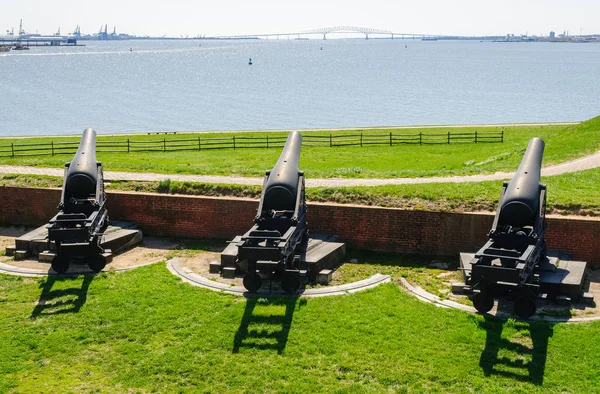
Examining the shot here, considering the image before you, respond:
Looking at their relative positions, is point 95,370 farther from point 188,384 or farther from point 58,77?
point 58,77

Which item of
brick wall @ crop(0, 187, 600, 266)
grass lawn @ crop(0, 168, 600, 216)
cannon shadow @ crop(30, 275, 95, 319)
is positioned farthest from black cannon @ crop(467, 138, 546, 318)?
cannon shadow @ crop(30, 275, 95, 319)

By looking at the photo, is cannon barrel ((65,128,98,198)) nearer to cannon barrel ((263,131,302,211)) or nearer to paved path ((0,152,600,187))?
paved path ((0,152,600,187))

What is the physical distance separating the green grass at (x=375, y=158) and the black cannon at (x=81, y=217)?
17.0 feet

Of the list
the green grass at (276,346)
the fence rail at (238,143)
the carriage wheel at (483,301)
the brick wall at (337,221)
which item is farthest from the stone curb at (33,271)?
the fence rail at (238,143)

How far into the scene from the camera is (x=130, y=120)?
204 ft

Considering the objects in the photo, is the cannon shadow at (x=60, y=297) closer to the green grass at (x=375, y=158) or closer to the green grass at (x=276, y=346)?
the green grass at (x=276, y=346)

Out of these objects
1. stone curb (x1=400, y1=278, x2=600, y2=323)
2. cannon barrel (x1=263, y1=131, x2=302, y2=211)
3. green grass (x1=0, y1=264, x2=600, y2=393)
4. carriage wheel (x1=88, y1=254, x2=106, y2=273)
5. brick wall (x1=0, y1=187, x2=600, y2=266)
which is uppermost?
cannon barrel (x1=263, y1=131, x2=302, y2=211)

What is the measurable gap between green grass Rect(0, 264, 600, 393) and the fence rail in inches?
779

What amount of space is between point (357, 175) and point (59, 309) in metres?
9.46

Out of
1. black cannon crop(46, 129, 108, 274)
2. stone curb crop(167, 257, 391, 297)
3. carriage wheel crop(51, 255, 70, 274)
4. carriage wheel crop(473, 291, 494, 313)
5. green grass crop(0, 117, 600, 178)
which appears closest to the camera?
carriage wheel crop(473, 291, 494, 313)

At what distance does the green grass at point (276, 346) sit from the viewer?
33.7ft

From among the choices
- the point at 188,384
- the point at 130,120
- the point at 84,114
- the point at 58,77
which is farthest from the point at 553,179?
the point at 58,77

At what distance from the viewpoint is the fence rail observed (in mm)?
32531

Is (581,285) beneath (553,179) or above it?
beneath
